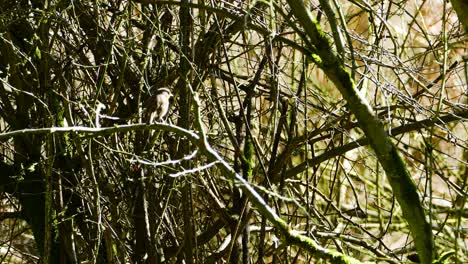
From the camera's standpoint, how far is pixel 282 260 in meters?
4.48

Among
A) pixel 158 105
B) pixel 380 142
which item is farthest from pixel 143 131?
pixel 380 142

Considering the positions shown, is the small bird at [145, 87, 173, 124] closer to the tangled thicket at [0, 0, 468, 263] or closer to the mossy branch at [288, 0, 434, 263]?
the tangled thicket at [0, 0, 468, 263]

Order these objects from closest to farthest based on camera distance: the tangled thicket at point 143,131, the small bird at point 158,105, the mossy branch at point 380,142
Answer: the mossy branch at point 380,142 < the small bird at point 158,105 < the tangled thicket at point 143,131

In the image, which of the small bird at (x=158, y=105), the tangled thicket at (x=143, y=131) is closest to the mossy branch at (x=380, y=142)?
the small bird at (x=158, y=105)

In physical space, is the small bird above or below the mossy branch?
above

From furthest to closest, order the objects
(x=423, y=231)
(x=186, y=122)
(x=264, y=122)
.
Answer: (x=264, y=122), (x=186, y=122), (x=423, y=231)

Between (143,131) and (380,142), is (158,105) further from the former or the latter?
(380,142)

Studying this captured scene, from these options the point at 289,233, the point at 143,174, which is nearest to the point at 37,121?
the point at 143,174

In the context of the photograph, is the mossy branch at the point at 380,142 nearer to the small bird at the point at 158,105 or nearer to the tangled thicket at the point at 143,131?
the small bird at the point at 158,105

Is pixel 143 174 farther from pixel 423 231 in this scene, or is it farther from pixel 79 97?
pixel 423 231

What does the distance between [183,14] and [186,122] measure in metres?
0.53

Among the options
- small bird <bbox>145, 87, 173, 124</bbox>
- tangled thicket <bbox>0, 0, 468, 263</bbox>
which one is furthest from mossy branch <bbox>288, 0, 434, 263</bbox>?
tangled thicket <bbox>0, 0, 468, 263</bbox>

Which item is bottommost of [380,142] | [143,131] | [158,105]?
[380,142]

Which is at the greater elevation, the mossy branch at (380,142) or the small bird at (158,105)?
the small bird at (158,105)
